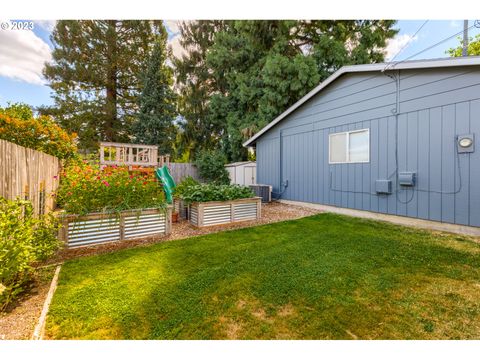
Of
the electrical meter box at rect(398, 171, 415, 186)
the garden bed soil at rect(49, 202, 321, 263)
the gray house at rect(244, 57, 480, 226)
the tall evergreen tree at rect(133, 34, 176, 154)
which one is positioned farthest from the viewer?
the tall evergreen tree at rect(133, 34, 176, 154)

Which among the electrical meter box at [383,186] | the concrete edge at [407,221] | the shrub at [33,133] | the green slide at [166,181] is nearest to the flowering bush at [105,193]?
the green slide at [166,181]

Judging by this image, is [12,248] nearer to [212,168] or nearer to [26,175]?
[26,175]

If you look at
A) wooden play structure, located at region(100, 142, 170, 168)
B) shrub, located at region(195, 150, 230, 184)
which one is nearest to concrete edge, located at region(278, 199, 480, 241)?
shrub, located at region(195, 150, 230, 184)

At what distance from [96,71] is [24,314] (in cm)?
1685

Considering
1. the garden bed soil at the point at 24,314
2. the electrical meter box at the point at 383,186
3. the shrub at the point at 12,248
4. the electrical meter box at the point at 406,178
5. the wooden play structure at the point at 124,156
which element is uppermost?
the wooden play structure at the point at 124,156

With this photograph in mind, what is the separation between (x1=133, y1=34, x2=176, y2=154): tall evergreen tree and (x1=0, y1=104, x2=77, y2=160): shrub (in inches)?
343

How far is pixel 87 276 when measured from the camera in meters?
2.70

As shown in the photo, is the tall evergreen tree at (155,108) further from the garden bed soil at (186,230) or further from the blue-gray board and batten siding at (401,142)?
the garden bed soil at (186,230)

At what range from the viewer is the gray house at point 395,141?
13.8ft

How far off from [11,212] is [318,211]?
6.37 metres

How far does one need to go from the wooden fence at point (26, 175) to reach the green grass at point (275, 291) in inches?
42.3

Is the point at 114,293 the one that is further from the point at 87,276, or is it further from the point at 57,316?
the point at 87,276

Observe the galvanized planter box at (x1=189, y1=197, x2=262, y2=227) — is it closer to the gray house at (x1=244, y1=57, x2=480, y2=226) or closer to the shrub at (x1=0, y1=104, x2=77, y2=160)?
the gray house at (x1=244, y1=57, x2=480, y2=226)

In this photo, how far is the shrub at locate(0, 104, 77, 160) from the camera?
489 centimetres
